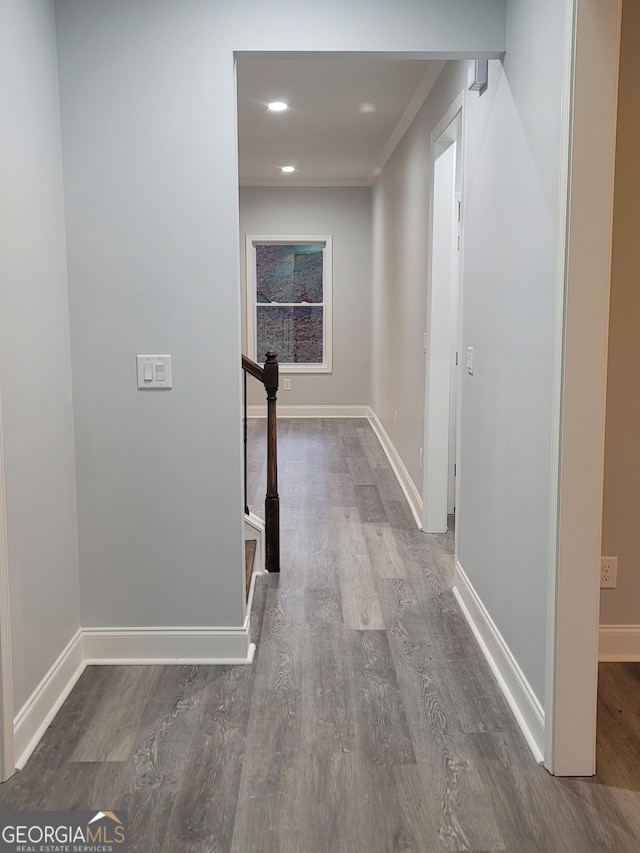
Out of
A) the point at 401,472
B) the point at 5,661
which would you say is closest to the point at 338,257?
the point at 401,472

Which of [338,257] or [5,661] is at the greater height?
[338,257]

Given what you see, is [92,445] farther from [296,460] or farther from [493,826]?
[296,460]

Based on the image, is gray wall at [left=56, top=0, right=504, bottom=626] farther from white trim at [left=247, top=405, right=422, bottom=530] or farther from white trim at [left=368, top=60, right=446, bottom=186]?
white trim at [left=247, top=405, right=422, bottom=530]

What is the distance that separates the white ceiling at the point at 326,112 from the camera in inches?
173

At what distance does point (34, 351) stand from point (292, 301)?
22.1 ft

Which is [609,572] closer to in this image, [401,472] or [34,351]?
[34,351]

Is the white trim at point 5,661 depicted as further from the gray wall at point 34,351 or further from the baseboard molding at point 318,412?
the baseboard molding at point 318,412

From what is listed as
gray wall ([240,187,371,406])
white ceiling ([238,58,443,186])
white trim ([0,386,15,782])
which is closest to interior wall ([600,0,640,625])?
white ceiling ([238,58,443,186])

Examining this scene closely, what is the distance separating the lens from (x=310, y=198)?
873cm

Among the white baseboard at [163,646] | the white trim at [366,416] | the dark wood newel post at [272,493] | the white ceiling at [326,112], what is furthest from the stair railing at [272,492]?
the white ceiling at [326,112]

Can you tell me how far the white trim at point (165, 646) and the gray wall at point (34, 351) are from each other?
16cm

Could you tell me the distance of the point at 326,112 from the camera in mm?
5426

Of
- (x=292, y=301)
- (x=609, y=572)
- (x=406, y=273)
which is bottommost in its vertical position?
(x=609, y=572)

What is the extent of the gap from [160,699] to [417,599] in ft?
4.43
